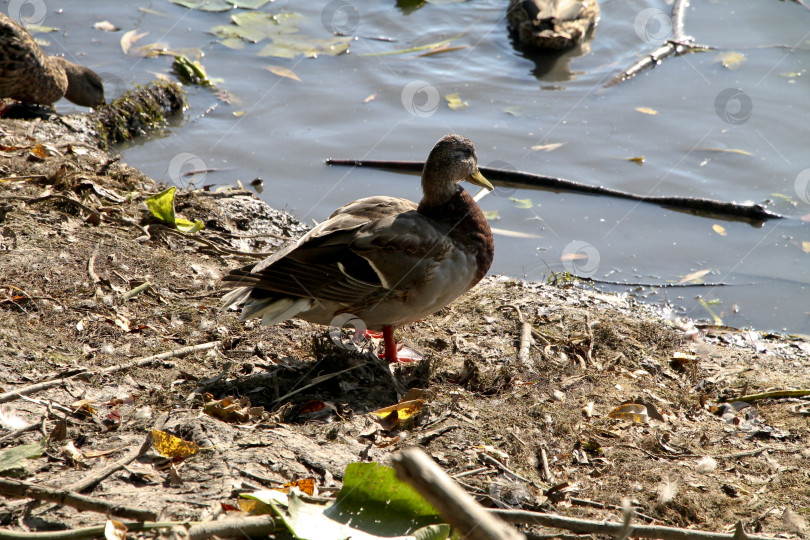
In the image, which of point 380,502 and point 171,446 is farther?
point 171,446

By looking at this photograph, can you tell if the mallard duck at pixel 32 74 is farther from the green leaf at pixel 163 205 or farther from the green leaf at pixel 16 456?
the green leaf at pixel 16 456

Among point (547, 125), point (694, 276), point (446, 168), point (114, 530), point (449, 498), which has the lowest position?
point (694, 276)

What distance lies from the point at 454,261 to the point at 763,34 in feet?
22.5

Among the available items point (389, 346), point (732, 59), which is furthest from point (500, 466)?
point (732, 59)

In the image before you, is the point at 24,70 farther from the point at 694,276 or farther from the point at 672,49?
the point at 672,49

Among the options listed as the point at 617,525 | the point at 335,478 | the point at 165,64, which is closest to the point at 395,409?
the point at 335,478

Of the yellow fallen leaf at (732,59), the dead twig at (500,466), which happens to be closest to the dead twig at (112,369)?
the dead twig at (500,466)

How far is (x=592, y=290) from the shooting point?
214 inches
